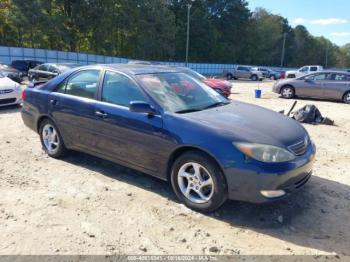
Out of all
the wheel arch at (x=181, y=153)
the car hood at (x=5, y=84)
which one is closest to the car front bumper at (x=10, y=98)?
the car hood at (x=5, y=84)

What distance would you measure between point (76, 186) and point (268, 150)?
2549mm

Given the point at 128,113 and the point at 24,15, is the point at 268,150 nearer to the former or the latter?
the point at 128,113

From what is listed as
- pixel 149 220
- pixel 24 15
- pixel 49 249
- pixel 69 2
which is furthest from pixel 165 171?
pixel 69 2

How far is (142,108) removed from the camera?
13.4 ft

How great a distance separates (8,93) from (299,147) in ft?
28.8

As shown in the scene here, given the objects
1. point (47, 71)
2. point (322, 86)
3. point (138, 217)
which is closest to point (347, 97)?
point (322, 86)

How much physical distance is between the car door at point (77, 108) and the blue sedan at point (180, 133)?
0.01m

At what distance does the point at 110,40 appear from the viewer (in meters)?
43.0

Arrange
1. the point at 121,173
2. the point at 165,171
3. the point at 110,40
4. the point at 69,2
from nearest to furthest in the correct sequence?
1. the point at 165,171
2. the point at 121,173
3. the point at 69,2
4. the point at 110,40

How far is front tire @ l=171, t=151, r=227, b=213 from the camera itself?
3703 millimetres

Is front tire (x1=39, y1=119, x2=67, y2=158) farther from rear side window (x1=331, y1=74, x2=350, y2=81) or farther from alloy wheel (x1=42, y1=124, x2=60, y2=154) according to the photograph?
rear side window (x1=331, y1=74, x2=350, y2=81)

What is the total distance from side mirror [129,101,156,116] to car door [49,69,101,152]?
911mm

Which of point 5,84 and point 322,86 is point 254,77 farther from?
point 5,84

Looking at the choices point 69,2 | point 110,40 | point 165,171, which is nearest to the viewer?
point 165,171
